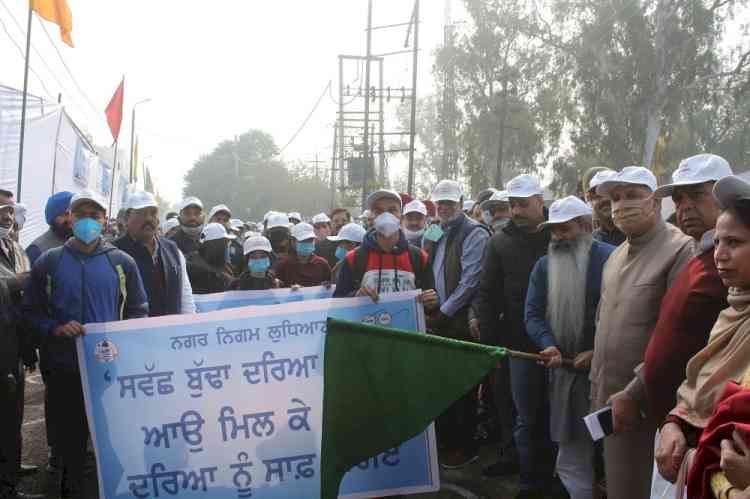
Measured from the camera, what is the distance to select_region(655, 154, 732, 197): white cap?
2.87m

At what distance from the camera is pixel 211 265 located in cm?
688

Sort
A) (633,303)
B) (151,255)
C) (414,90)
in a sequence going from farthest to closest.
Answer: (414,90), (151,255), (633,303)

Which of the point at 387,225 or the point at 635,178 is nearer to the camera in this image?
the point at 635,178

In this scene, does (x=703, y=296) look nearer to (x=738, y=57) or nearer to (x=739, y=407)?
(x=739, y=407)

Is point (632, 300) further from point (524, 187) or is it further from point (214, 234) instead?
point (214, 234)

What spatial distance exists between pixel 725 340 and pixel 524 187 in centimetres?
263

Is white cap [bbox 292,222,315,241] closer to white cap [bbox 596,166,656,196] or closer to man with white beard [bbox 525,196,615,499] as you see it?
man with white beard [bbox 525,196,615,499]

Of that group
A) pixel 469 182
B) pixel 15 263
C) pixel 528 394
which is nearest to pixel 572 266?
pixel 528 394

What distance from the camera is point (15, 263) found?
524cm

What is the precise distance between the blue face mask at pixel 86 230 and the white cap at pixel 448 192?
2.62 meters

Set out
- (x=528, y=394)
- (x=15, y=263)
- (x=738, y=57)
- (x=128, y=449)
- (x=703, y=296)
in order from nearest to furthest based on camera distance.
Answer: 1. (x=703, y=296)
2. (x=128, y=449)
3. (x=528, y=394)
4. (x=15, y=263)
5. (x=738, y=57)

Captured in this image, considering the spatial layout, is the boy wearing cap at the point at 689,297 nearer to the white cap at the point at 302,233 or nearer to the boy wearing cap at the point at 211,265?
the white cap at the point at 302,233

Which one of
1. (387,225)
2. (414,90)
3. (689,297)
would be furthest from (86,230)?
(414,90)

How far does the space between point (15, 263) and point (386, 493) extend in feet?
10.1
